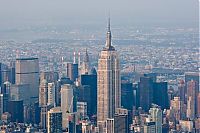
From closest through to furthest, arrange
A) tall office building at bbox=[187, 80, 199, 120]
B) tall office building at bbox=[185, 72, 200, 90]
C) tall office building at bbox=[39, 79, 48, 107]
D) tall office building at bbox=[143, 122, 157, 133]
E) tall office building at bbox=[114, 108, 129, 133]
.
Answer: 1. tall office building at bbox=[185, 72, 200, 90]
2. tall office building at bbox=[187, 80, 199, 120]
3. tall office building at bbox=[143, 122, 157, 133]
4. tall office building at bbox=[114, 108, 129, 133]
5. tall office building at bbox=[39, 79, 48, 107]

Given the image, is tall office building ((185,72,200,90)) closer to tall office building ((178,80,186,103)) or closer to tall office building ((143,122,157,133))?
tall office building ((178,80,186,103))

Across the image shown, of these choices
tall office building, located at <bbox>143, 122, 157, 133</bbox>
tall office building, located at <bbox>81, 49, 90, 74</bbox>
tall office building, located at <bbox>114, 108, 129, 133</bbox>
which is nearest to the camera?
tall office building, located at <bbox>143, 122, 157, 133</bbox>

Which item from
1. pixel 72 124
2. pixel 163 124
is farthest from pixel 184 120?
pixel 72 124

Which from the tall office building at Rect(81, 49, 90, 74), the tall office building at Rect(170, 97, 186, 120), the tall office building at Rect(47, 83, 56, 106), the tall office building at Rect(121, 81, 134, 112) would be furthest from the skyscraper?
the tall office building at Rect(47, 83, 56, 106)

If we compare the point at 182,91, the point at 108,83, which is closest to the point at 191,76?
the point at 182,91

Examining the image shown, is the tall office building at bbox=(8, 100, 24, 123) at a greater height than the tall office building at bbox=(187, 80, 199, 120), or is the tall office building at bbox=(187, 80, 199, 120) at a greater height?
the tall office building at bbox=(187, 80, 199, 120)

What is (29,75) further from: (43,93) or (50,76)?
(50,76)

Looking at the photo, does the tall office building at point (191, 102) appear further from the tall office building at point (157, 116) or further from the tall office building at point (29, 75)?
the tall office building at point (29, 75)
